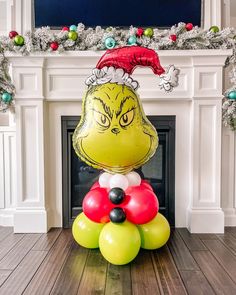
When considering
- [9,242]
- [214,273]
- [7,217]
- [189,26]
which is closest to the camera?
[214,273]

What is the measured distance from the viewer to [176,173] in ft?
7.94

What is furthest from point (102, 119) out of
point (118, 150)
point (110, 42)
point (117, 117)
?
point (110, 42)

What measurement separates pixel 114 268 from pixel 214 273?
0.54 m

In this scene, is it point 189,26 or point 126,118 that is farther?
point 189,26

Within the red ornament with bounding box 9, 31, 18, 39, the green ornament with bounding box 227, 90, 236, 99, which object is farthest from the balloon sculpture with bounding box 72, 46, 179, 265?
the red ornament with bounding box 9, 31, 18, 39

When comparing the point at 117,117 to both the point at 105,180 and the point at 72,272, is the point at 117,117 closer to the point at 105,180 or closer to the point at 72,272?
the point at 105,180

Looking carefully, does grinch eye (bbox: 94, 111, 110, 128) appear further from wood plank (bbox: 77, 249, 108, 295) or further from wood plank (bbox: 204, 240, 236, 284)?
wood plank (bbox: 204, 240, 236, 284)

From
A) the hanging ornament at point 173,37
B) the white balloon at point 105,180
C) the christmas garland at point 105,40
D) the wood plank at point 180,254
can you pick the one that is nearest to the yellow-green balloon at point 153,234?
the wood plank at point 180,254

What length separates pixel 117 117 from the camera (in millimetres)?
1796

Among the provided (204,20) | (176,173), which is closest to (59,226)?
(176,173)

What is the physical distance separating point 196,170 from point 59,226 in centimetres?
117

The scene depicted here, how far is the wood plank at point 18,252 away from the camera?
5.82ft

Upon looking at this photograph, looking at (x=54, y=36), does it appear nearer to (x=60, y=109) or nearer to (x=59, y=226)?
(x=60, y=109)

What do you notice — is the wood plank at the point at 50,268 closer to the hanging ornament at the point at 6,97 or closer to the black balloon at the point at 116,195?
the black balloon at the point at 116,195
